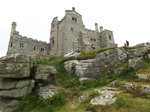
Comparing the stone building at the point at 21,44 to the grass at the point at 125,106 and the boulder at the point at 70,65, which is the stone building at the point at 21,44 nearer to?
the boulder at the point at 70,65

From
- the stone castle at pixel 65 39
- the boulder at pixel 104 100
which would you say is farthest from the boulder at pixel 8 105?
the stone castle at pixel 65 39

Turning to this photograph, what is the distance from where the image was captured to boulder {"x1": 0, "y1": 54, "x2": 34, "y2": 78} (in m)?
16.2

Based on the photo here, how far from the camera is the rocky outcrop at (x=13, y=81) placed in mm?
15883

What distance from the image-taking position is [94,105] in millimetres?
11812

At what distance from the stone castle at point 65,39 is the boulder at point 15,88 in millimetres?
28832

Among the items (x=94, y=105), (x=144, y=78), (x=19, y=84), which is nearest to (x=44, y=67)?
(x=19, y=84)

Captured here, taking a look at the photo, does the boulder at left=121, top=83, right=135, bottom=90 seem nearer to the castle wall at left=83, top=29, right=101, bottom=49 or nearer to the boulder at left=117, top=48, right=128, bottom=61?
the boulder at left=117, top=48, right=128, bottom=61

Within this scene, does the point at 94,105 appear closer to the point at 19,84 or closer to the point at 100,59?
the point at 19,84

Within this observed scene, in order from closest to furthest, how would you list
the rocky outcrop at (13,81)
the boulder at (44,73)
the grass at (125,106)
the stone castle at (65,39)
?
the grass at (125,106)
the rocky outcrop at (13,81)
the boulder at (44,73)
the stone castle at (65,39)

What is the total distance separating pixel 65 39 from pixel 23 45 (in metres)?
14.1

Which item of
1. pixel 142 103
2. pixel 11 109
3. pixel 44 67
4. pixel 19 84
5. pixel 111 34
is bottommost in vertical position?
pixel 11 109

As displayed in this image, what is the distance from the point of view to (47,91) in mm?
16312

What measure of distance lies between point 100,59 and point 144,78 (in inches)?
321

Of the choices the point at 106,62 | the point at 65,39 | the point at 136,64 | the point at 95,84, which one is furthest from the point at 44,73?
the point at 65,39
